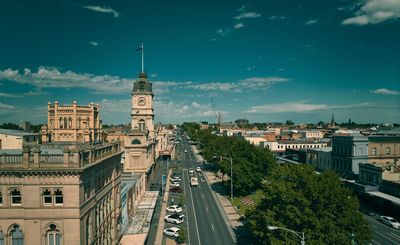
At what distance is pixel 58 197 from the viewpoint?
28.7 m

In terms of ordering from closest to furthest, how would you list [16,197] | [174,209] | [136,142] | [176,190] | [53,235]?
[16,197]
[53,235]
[174,209]
[176,190]
[136,142]

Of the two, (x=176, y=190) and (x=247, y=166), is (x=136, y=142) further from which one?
(x=247, y=166)

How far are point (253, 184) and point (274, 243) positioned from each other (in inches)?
1660

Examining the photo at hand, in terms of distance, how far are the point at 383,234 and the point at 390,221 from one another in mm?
5900

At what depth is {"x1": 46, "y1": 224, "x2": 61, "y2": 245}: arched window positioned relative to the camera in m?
28.7

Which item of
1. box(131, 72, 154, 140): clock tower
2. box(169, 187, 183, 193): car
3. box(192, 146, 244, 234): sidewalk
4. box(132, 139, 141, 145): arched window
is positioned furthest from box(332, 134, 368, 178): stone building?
box(131, 72, 154, 140): clock tower

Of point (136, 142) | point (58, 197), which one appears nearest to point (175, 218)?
point (136, 142)

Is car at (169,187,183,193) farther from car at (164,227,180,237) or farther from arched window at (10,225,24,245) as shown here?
arched window at (10,225,24,245)

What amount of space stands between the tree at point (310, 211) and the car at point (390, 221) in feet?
69.0

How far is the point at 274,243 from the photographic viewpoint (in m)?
36.9

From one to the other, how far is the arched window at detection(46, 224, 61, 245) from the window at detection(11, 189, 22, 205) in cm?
352

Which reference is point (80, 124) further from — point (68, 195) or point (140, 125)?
point (68, 195)

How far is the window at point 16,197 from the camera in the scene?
28375 mm

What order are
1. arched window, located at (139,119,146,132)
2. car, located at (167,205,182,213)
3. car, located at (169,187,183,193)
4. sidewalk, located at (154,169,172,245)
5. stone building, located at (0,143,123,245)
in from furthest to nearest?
arched window, located at (139,119,146,132), car, located at (169,187,183,193), car, located at (167,205,182,213), sidewalk, located at (154,169,172,245), stone building, located at (0,143,123,245)
